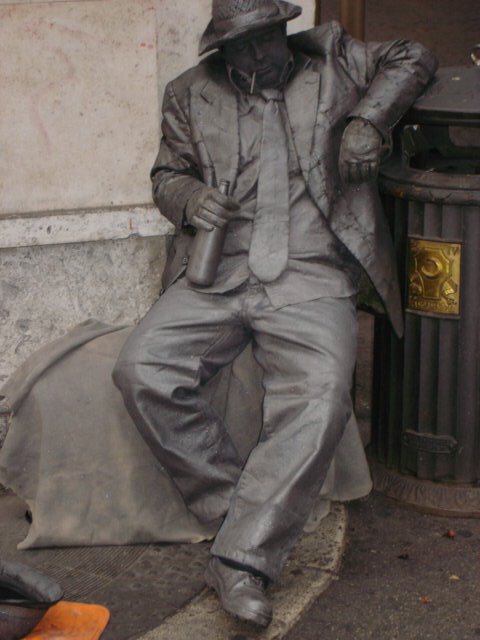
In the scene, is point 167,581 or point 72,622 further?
point 167,581

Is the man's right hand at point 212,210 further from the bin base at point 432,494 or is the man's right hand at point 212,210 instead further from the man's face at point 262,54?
the bin base at point 432,494

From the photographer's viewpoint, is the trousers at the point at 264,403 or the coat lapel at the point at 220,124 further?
the coat lapel at the point at 220,124

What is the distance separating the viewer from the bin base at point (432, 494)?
15.8 feet

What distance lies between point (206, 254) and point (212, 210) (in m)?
0.16

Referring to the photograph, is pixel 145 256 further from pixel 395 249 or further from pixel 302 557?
pixel 302 557

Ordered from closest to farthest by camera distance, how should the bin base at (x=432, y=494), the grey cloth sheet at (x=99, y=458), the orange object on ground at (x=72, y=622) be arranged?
1. the orange object on ground at (x=72, y=622)
2. the grey cloth sheet at (x=99, y=458)
3. the bin base at (x=432, y=494)

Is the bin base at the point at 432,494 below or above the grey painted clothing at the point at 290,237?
below

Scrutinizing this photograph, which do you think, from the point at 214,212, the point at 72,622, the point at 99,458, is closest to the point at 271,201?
the point at 214,212

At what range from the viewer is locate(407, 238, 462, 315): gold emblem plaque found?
459 centimetres

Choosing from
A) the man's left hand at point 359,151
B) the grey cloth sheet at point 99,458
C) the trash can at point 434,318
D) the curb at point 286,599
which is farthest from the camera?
the grey cloth sheet at point 99,458

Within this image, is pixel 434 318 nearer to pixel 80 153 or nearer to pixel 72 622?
pixel 80 153

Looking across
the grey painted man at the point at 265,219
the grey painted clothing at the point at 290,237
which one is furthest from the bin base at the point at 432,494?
the grey painted clothing at the point at 290,237

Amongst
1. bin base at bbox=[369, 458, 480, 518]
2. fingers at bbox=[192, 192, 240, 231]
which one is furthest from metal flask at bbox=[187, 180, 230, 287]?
bin base at bbox=[369, 458, 480, 518]

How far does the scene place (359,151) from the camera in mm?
4426
